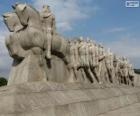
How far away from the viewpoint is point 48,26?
1221 centimetres

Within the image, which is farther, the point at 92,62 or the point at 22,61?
the point at 92,62

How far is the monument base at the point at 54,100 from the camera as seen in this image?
8.55 meters

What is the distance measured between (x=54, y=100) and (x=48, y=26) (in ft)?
10.7

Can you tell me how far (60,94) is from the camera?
34.4 ft

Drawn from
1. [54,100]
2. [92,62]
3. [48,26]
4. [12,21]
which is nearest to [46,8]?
[48,26]

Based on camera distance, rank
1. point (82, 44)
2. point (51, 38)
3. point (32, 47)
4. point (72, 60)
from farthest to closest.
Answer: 1. point (82, 44)
2. point (72, 60)
3. point (51, 38)
4. point (32, 47)

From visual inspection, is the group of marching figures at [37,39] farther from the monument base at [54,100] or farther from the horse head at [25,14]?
the monument base at [54,100]

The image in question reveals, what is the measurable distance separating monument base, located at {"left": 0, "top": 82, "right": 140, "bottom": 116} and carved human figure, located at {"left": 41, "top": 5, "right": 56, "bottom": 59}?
140 cm

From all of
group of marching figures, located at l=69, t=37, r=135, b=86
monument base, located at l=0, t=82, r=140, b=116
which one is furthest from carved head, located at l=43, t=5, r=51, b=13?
monument base, located at l=0, t=82, r=140, b=116

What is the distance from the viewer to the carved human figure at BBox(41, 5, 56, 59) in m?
11.8

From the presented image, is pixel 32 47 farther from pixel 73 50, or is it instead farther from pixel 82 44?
pixel 82 44

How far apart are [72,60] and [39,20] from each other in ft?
8.55

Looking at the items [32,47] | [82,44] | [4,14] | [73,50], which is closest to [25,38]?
[32,47]

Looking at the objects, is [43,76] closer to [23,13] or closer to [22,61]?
[22,61]
